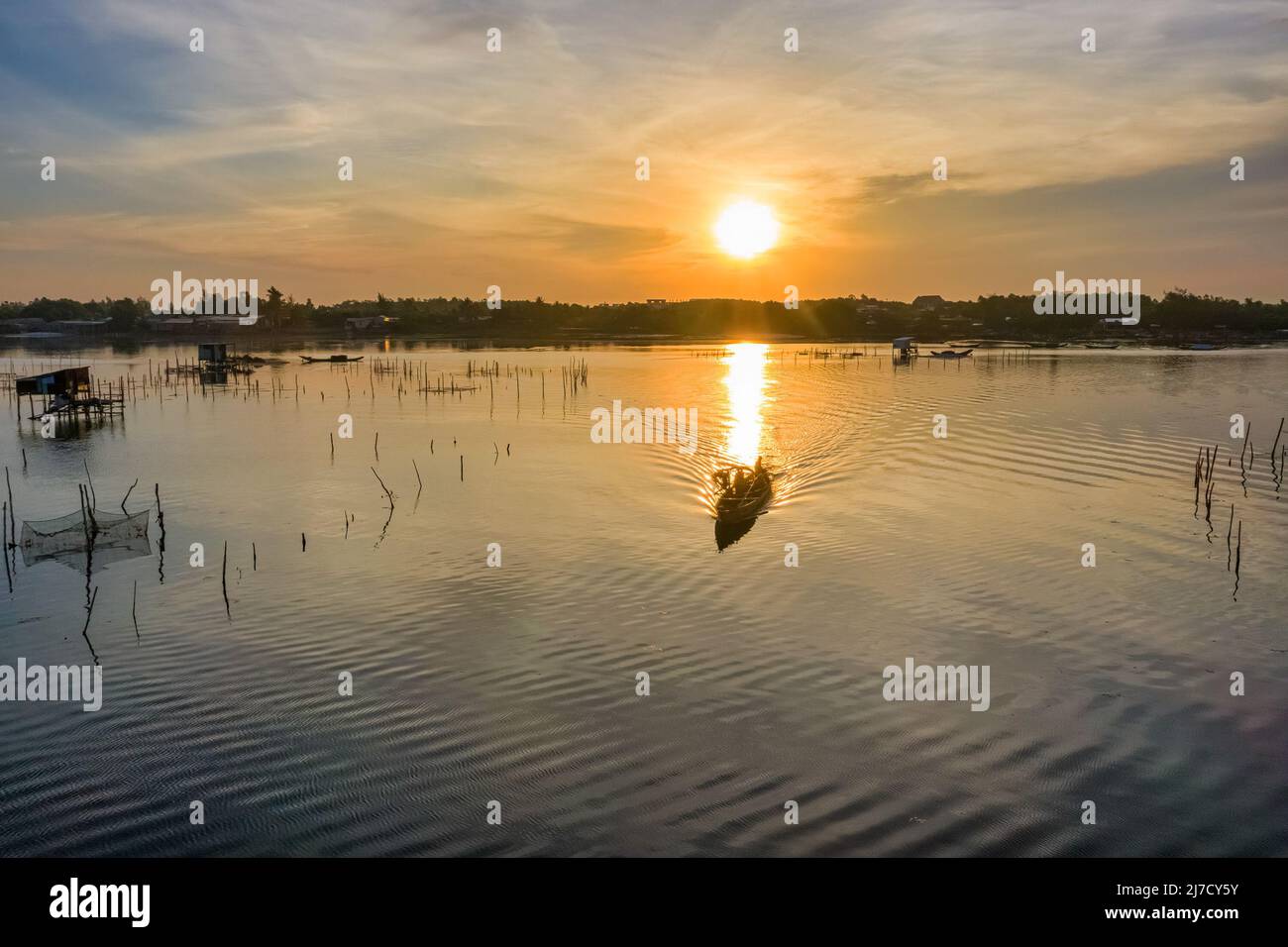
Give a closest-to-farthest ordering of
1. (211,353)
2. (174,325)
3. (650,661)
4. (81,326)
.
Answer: (650,661), (211,353), (81,326), (174,325)

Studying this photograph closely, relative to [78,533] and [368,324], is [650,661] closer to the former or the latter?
[78,533]

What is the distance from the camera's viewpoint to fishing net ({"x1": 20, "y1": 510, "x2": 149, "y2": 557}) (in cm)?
2273

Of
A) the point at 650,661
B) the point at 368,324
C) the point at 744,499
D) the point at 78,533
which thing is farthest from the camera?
the point at 368,324

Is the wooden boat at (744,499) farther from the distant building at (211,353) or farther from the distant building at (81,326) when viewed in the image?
the distant building at (81,326)

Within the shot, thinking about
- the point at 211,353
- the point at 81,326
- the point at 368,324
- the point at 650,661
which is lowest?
the point at 650,661

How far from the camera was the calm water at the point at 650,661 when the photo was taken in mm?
10867

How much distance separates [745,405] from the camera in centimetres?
6200

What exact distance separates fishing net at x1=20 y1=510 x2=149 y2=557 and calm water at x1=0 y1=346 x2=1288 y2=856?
97cm

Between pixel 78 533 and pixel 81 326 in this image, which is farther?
pixel 81 326

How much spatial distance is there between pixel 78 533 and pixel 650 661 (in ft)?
54.6

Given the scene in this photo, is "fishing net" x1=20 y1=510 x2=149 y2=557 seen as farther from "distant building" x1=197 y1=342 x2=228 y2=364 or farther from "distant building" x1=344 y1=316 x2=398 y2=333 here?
"distant building" x1=344 y1=316 x2=398 y2=333

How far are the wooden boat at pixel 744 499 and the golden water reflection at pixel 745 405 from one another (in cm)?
877

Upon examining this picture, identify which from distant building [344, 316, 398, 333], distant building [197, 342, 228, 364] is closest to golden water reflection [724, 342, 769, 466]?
distant building [197, 342, 228, 364]

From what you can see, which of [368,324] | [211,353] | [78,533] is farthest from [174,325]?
[78,533]
